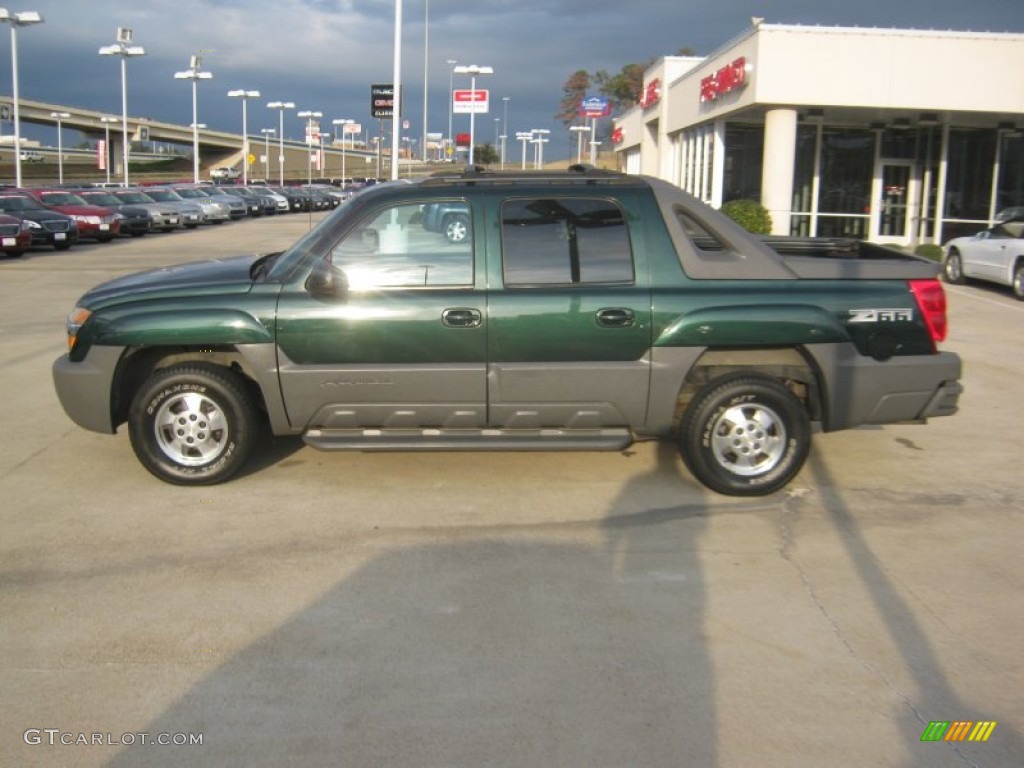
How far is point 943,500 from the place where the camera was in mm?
6141

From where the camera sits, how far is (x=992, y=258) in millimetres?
17500

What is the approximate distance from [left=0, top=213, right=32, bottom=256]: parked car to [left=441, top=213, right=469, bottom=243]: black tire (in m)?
19.8

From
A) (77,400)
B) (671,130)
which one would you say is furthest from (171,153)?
(77,400)

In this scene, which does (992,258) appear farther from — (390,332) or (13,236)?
(13,236)

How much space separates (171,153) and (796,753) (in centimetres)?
18785

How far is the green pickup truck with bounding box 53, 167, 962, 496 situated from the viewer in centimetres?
573

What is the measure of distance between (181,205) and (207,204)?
3.09m

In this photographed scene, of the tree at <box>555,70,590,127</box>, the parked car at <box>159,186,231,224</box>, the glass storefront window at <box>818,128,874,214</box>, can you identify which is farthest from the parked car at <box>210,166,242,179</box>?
the glass storefront window at <box>818,128,874,214</box>

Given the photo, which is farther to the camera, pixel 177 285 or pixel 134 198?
pixel 134 198

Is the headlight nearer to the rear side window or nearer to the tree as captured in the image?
the rear side window

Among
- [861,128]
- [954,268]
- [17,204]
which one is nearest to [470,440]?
[954,268]

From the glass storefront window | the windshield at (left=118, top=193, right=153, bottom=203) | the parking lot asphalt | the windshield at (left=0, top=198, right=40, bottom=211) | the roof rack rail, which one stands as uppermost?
the glass storefront window

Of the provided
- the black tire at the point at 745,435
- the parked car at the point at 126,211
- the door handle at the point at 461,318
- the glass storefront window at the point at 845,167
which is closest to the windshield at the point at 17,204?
the parked car at the point at 126,211

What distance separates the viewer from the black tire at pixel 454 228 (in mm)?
5828
